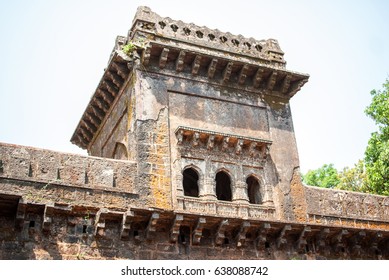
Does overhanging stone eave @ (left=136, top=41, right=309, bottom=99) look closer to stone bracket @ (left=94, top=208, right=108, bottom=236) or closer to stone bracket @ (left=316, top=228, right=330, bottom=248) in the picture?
stone bracket @ (left=316, top=228, right=330, bottom=248)

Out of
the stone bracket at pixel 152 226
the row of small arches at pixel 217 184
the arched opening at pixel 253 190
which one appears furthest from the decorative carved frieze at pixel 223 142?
the stone bracket at pixel 152 226

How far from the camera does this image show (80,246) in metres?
10.3

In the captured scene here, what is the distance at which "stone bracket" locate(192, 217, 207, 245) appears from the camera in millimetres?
10999

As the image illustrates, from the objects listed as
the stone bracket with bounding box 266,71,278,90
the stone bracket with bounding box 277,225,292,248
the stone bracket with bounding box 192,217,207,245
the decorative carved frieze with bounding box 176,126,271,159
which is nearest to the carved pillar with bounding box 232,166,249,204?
the decorative carved frieze with bounding box 176,126,271,159

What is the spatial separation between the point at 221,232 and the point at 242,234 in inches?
19.6

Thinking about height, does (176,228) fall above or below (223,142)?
below

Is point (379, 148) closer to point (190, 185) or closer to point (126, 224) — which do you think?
point (190, 185)

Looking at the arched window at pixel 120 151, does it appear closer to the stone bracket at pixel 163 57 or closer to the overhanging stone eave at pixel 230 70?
the overhanging stone eave at pixel 230 70

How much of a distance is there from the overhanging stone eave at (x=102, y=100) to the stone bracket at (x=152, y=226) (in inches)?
158

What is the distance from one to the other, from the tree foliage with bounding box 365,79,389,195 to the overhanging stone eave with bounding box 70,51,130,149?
898 cm

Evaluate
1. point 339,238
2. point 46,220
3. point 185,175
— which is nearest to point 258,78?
point 185,175

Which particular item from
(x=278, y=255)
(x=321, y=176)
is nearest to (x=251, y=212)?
(x=278, y=255)

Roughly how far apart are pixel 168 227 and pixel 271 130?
13.3 feet

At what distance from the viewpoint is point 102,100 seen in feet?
47.6
